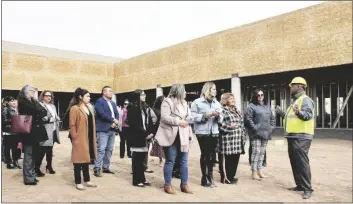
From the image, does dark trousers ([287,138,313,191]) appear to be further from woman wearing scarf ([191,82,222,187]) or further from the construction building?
the construction building

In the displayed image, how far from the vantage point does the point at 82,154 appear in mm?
4879

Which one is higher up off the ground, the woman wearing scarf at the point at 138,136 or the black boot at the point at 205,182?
the woman wearing scarf at the point at 138,136

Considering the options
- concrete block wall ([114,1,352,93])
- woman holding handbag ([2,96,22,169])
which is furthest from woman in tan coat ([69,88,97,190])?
concrete block wall ([114,1,352,93])

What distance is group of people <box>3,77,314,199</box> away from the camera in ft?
16.0

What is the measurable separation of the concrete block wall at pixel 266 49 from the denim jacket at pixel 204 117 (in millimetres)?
11118

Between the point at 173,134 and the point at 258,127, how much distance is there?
184 centimetres

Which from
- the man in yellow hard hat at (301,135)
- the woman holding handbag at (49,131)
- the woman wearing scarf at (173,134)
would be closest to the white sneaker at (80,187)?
the woman wearing scarf at (173,134)

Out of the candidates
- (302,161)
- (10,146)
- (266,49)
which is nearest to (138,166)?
(302,161)

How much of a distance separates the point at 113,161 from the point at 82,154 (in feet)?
10.2

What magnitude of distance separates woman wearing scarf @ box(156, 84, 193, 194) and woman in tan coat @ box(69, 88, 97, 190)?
107 cm

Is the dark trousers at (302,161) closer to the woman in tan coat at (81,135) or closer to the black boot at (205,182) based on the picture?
the black boot at (205,182)

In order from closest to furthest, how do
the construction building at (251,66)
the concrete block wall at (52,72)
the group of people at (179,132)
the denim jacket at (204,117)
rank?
the group of people at (179,132), the denim jacket at (204,117), the construction building at (251,66), the concrete block wall at (52,72)

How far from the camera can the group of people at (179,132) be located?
487cm

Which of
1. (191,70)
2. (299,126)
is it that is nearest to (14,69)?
(191,70)
